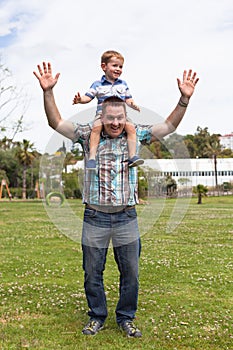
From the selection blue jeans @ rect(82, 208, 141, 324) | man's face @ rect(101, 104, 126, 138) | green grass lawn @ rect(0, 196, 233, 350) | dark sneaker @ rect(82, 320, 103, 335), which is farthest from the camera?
dark sneaker @ rect(82, 320, 103, 335)

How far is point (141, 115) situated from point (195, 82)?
672mm

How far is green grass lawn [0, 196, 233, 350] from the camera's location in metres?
5.85

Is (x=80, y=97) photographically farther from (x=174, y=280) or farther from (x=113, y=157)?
(x=174, y=280)

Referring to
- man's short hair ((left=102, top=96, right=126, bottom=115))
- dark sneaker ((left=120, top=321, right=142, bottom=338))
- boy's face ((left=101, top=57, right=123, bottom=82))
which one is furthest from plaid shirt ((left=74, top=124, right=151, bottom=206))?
dark sneaker ((left=120, top=321, right=142, bottom=338))

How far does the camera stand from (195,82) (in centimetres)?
563

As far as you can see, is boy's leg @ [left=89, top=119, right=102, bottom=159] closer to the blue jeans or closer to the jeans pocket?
the blue jeans

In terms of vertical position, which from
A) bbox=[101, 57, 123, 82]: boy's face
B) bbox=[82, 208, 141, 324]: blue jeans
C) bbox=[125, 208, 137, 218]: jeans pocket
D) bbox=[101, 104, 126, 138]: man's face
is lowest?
bbox=[82, 208, 141, 324]: blue jeans

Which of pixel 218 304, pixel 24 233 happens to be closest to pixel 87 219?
pixel 218 304

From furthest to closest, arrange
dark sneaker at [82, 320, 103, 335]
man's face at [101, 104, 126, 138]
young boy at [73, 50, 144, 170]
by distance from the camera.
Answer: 1. dark sneaker at [82, 320, 103, 335]
2. young boy at [73, 50, 144, 170]
3. man's face at [101, 104, 126, 138]

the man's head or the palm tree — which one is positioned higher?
the palm tree

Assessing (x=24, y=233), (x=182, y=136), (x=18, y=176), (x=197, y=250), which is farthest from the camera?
(x=18, y=176)

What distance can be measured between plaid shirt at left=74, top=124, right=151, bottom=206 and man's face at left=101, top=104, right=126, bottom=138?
4.4 inches

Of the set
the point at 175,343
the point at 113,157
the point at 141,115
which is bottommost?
the point at 175,343

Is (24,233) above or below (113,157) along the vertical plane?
below
